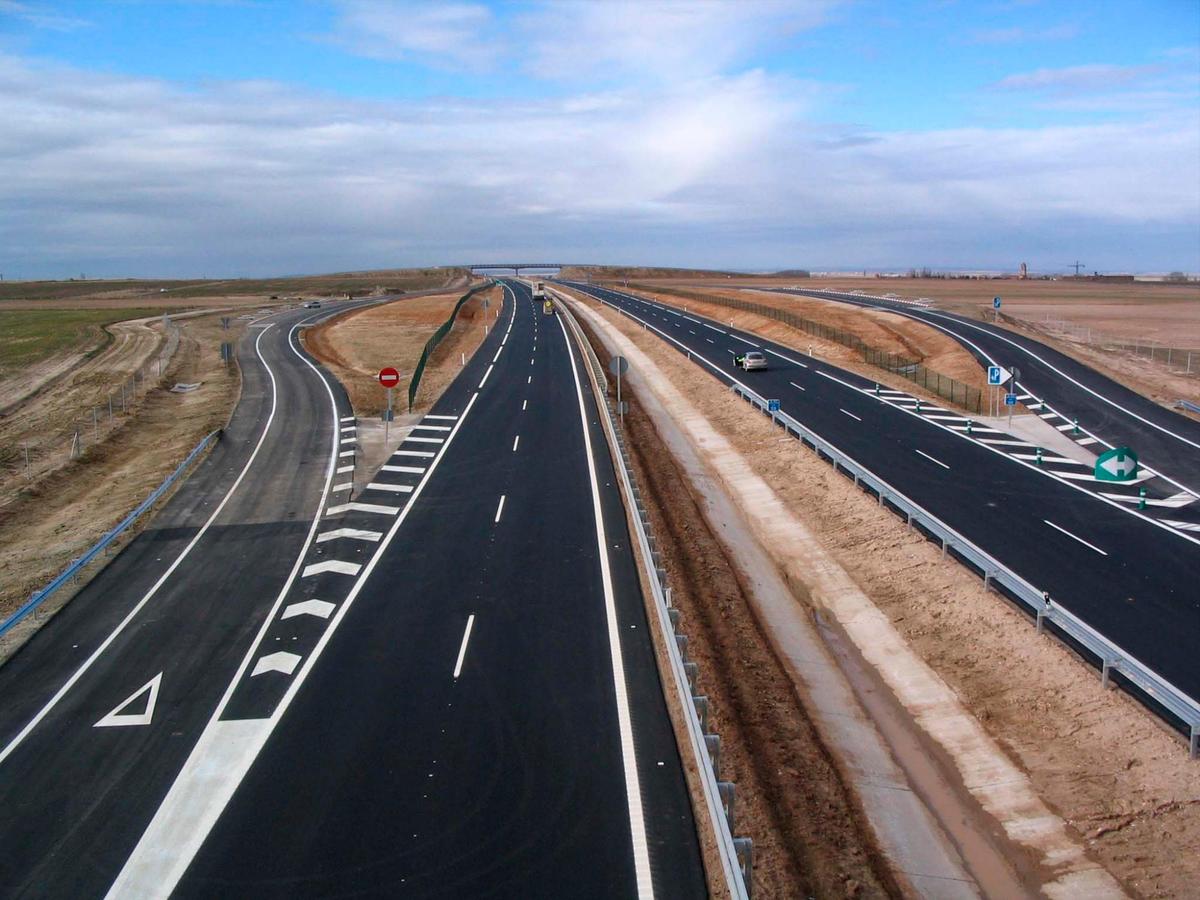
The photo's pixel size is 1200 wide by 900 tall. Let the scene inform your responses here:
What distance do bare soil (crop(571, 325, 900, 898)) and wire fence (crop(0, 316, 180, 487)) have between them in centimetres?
2486

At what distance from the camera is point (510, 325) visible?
84688 millimetres

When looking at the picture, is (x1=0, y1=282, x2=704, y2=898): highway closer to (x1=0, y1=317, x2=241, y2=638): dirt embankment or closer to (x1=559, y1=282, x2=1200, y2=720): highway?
(x1=0, y1=317, x2=241, y2=638): dirt embankment

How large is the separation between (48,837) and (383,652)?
5920mm

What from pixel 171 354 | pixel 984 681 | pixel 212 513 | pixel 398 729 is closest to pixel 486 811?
pixel 398 729

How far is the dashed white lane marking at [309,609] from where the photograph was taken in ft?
58.5

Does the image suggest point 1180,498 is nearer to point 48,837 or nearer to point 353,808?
point 353,808

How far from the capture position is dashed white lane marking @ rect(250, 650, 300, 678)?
15445 millimetres

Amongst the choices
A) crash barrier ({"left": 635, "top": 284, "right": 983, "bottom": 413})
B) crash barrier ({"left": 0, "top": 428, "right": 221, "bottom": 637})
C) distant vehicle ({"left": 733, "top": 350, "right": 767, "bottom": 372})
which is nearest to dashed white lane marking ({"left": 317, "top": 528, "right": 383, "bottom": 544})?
crash barrier ({"left": 0, "top": 428, "right": 221, "bottom": 637})

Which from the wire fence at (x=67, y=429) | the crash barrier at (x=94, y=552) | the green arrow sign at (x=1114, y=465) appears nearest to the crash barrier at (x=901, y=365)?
the green arrow sign at (x=1114, y=465)

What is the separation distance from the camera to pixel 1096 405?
4366 centimetres

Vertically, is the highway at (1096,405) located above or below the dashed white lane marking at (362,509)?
above

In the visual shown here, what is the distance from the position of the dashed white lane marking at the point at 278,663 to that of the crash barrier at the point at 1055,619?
14001 millimetres

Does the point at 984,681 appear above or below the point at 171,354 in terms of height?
below

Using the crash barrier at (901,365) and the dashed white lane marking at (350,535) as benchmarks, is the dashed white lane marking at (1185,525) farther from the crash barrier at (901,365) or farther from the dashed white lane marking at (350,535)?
the dashed white lane marking at (350,535)
